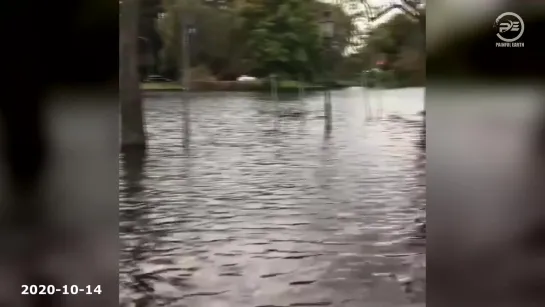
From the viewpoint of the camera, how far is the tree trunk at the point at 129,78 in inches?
44.2

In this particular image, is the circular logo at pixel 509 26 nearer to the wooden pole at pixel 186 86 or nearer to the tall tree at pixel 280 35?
the tall tree at pixel 280 35

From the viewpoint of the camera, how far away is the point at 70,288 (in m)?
1.13

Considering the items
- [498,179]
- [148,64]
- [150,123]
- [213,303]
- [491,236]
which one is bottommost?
[213,303]

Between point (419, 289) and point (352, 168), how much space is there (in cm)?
25

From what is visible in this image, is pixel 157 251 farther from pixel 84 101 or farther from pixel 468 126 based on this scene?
pixel 468 126

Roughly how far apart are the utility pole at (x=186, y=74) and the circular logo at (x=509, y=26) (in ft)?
1.78

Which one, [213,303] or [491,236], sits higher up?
[491,236]

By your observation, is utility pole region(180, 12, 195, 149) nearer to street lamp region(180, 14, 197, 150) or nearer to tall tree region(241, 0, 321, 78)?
street lamp region(180, 14, 197, 150)

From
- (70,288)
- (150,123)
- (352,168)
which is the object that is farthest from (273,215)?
(70,288)

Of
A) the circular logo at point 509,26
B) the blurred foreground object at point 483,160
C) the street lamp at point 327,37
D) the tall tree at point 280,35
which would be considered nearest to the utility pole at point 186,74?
the tall tree at point 280,35

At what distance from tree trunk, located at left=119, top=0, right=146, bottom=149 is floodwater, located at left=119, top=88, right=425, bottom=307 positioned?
25mm

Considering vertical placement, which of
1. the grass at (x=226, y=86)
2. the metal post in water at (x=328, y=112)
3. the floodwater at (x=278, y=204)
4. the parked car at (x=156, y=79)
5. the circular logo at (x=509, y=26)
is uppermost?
the circular logo at (x=509, y=26)

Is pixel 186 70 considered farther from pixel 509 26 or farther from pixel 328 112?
pixel 509 26

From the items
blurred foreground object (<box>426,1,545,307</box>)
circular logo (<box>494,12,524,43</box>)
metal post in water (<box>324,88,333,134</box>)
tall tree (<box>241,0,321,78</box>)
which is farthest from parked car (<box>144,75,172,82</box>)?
circular logo (<box>494,12,524,43</box>)
